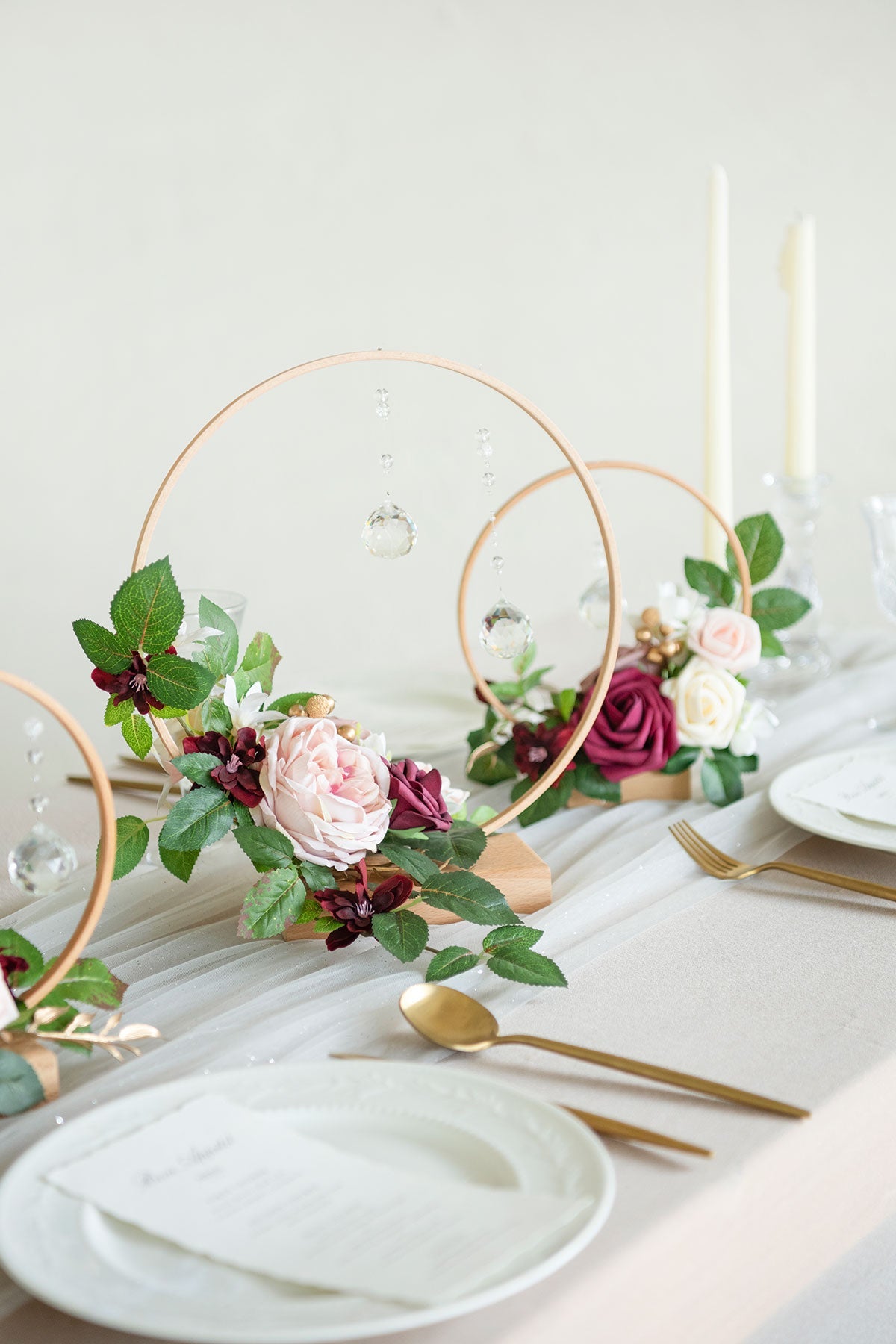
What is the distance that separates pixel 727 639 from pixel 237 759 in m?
0.47

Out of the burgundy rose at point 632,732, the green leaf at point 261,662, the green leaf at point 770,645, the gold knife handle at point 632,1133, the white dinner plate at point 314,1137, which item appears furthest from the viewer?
the green leaf at point 770,645

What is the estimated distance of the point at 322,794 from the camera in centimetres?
77

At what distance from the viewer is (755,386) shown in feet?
11.4

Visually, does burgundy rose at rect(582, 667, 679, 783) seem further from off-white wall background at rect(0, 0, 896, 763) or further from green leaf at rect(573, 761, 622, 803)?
off-white wall background at rect(0, 0, 896, 763)

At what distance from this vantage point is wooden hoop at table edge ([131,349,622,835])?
81 centimetres

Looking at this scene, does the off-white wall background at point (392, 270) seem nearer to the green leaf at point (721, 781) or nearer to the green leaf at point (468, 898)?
Answer: the green leaf at point (721, 781)

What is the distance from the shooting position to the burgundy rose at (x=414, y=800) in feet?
2.69

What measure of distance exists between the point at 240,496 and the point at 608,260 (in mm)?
1231

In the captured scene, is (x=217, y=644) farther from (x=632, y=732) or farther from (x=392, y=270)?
(x=392, y=270)

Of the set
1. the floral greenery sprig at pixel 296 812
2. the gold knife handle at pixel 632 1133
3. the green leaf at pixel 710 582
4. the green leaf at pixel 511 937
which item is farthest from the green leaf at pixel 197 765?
the green leaf at pixel 710 582

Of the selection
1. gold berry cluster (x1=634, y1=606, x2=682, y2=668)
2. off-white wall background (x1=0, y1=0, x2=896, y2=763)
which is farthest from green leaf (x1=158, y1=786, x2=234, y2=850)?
off-white wall background (x1=0, y1=0, x2=896, y2=763)

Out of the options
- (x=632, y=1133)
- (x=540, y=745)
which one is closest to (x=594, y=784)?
(x=540, y=745)

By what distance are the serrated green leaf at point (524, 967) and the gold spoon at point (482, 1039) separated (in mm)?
29

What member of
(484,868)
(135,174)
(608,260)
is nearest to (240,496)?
(135,174)
